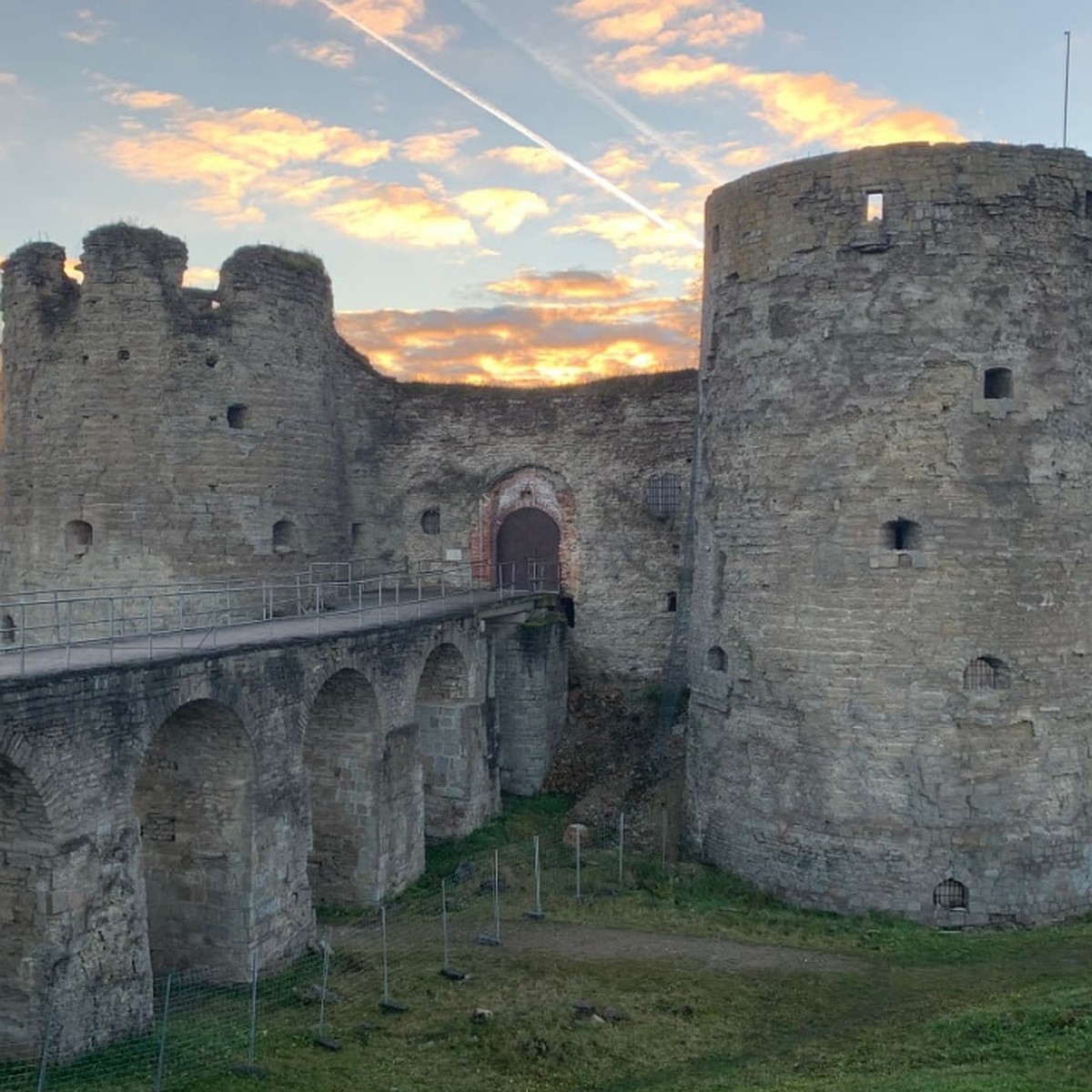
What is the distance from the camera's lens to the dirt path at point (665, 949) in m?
13.9

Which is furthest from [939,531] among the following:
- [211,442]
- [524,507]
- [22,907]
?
[211,442]

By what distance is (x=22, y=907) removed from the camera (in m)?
10.8

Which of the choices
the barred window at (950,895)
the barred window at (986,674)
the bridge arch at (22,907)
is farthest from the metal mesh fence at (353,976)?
the barred window at (986,674)

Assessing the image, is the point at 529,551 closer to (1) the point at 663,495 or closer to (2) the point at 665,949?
(1) the point at 663,495

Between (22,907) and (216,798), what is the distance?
10.3 ft

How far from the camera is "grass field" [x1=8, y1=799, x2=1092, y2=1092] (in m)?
10.5

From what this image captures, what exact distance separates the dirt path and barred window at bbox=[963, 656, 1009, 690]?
14.0ft

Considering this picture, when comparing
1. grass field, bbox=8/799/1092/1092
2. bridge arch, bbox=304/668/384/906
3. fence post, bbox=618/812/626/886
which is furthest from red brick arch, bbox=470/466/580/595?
grass field, bbox=8/799/1092/1092

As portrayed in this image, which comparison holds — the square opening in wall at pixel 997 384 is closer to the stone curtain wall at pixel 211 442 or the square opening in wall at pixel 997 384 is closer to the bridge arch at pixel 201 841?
the stone curtain wall at pixel 211 442

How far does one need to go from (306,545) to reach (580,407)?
23.4 ft

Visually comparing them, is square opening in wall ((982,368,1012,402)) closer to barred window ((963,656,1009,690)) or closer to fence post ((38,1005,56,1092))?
barred window ((963,656,1009,690))

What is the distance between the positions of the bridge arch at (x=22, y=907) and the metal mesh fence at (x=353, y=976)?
174mm

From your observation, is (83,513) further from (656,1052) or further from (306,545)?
(656,1052)

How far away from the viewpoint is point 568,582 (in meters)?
25.2
